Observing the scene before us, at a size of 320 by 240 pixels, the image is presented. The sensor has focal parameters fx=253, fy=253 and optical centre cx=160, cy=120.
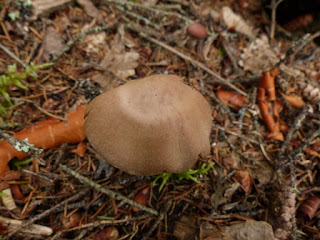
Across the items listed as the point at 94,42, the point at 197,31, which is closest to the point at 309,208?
the point at 197,31

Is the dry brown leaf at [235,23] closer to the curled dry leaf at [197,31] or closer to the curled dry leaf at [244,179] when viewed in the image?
the curled dry leaf at [197,31]

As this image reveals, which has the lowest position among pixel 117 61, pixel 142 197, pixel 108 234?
pixel 108 234

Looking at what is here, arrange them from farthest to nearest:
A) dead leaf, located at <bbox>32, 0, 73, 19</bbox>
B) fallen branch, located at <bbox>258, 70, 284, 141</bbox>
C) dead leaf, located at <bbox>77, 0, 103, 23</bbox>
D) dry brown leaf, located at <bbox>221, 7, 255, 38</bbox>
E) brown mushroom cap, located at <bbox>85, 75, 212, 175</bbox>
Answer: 1. dry brown leaf, located at <bbox>221, 7, 255, 38</bbox>
2. dead leaf, located at <bbox>77, 0, 103, 23</bbox>
3. dead leaf, located at <bbox>32, 0, 73, 19</bbox>
4. fallen branch, located at <bbox>258, 70, 284, 141</bbox>
5. brown mushroom cap, located at <bbox>85, 75, 212, 175</bbox>

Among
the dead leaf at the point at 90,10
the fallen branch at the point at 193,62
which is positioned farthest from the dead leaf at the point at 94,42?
the fallen branch at the point at 193,62

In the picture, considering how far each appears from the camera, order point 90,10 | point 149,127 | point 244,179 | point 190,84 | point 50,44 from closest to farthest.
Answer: point 149,127
point 190,84
point 244,179
point 50,44
point 90,10

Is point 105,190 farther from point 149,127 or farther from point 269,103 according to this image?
Result: point 269,103

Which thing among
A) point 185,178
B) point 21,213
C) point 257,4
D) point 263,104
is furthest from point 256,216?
point 257,4

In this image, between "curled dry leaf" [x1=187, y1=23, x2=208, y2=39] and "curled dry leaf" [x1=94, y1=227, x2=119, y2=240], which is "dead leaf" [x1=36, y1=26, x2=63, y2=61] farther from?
"curled dry leaf" [x1=94, y1=227, x2=119, y2=240]

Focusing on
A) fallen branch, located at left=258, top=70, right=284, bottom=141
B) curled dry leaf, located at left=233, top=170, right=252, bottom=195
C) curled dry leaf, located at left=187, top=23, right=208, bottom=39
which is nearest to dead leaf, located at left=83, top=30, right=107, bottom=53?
curled dry leaf, located at left=187, top=23, right=208, bottom=39
